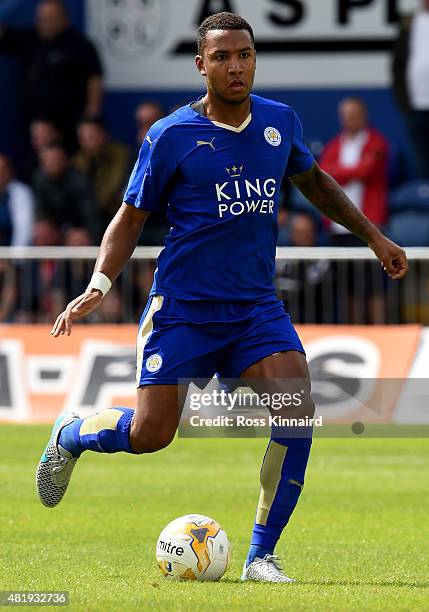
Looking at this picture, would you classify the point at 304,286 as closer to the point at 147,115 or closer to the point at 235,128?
the point at 147,115

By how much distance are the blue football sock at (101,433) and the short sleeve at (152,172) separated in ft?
3.70

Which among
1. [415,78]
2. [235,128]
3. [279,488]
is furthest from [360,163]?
[279,488]

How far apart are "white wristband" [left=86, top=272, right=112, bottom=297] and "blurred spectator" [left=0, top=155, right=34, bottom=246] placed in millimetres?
11360

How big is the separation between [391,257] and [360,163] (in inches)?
393

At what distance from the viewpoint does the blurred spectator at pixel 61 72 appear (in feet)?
65.1

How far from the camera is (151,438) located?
777 centimetres

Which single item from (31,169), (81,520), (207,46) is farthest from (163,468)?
(31,169)

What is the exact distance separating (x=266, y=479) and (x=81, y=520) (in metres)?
2.67

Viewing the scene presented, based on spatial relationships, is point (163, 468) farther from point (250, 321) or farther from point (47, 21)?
point (47, 21)

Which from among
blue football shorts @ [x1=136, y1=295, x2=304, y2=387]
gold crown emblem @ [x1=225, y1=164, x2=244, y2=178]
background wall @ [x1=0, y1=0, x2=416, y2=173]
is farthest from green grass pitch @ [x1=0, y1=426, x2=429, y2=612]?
background wall @ [x1=0, y1=0, x2=416, y2=173]

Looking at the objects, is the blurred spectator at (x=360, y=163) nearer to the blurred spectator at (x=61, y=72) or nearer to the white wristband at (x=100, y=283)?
the blurred spectator at (x=61, y=72)

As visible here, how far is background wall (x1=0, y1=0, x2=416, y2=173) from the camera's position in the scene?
2042 centimetres

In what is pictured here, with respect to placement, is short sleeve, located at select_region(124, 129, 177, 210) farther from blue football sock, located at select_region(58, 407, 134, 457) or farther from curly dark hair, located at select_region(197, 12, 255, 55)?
blue football sock, located at select_region(58, 407, 134, 457)

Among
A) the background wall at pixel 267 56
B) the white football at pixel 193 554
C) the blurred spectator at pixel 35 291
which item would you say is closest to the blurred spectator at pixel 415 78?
the background wall at pixel 267 56
